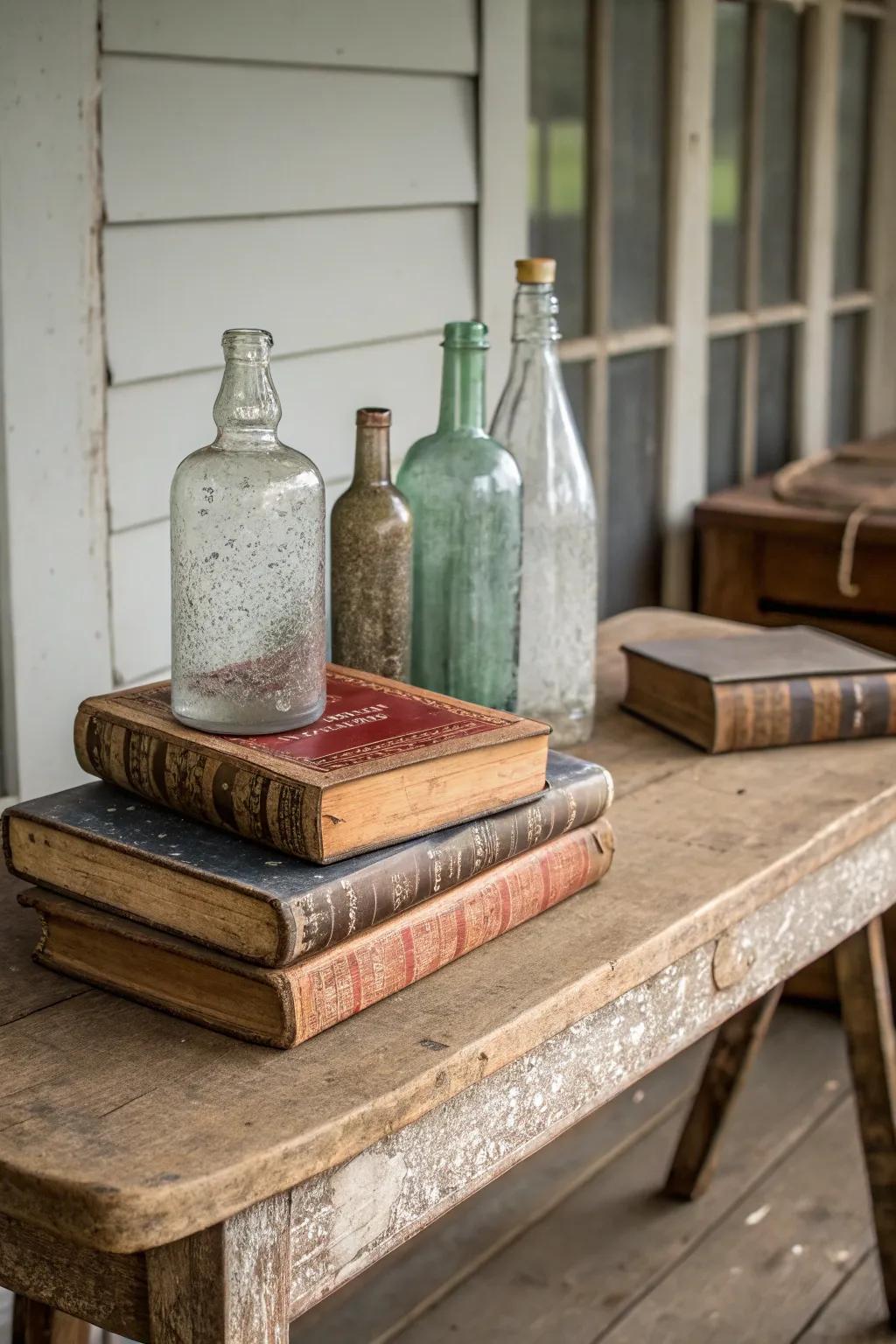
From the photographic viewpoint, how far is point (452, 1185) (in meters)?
0.87

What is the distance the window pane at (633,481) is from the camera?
2117 millimetres

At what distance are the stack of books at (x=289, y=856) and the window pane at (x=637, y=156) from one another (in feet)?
4.06

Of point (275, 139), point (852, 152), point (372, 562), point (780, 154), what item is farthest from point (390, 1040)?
point (852, 152)

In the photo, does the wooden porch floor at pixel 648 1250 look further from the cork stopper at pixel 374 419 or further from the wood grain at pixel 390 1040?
the cork stopper at pixel 374 419

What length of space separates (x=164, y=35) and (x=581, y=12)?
0.81m

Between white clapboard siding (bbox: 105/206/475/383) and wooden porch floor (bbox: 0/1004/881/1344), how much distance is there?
0.93m

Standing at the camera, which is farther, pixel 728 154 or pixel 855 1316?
pixel 728 154

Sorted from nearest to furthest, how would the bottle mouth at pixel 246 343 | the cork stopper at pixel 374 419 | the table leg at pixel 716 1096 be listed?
1. the bottle mouth at pixel 246 343
2. the cork stopper at pixel 374 419
3. the table leg at pixel 716 1096

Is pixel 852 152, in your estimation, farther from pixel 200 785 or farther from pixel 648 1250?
pixel 200 785

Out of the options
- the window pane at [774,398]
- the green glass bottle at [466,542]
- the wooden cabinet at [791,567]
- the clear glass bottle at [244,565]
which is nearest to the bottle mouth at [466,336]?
the green glass bottle at [466,542]

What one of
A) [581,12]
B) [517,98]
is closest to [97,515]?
[517,98]

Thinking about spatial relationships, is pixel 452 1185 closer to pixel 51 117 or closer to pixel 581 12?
pixel 51 117

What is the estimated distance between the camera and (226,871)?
85 centimetres

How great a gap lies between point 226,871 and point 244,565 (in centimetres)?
21
